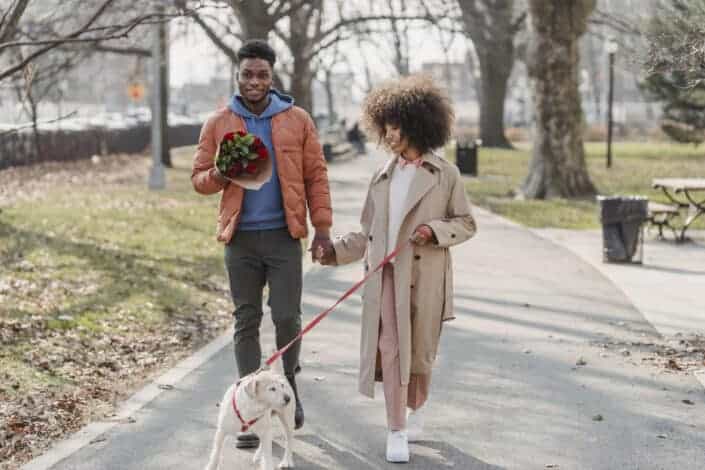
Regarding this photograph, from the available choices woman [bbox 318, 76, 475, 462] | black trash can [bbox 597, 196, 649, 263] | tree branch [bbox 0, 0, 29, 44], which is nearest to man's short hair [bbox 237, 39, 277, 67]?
woman [bbox 318, 76, 475, 462]

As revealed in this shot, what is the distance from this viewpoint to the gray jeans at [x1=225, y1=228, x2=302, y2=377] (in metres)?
6.02

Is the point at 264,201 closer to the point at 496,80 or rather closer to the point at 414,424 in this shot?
the point at 414,424

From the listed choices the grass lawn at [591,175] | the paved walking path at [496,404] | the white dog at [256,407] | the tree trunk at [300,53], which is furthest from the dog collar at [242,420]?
the tree trunk at [300,53]

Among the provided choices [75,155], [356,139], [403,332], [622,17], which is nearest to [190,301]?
[403,332]

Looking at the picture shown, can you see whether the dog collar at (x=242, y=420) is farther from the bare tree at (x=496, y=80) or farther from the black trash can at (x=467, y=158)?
the bare tree at (x=496, y=80)

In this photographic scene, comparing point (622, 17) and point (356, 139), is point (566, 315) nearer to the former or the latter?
point (622, 17)

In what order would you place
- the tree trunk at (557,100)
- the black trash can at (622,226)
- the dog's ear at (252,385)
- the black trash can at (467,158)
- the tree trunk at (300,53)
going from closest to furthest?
the dog's ear at (252,385), the black trash can at (622,226), the tree trunk at (557,100), the tree trunk at (300,53), the black trash can at (467,158)

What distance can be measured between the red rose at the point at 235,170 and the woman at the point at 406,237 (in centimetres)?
63

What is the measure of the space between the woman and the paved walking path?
45cm

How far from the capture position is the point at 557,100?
23562mm

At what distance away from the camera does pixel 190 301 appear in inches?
440

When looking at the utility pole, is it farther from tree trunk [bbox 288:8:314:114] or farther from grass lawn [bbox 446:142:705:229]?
grass lawn [bbox 446:142:705:229]

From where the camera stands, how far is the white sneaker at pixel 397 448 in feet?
18.8

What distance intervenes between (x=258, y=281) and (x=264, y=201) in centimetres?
43
